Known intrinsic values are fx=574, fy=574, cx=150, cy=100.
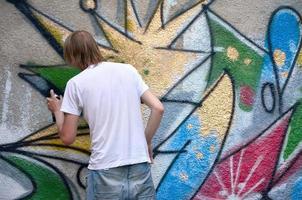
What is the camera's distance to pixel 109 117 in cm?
319

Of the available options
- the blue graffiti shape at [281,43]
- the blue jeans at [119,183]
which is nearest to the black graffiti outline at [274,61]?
the blue graffiti shape at [281,43]

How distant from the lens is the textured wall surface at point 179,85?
394cm

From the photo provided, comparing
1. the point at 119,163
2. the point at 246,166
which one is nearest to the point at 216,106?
the point at 246,166

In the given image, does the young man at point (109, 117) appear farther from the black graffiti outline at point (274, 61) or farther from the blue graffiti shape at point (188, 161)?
the black graffiti outline at point (274, 61)

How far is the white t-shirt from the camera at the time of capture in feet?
10.5

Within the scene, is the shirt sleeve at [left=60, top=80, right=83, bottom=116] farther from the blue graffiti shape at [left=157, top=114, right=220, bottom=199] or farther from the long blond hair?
the blue graffiti shape at [left=157, top=114, right=220, bottom=199]

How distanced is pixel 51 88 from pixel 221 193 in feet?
4.61

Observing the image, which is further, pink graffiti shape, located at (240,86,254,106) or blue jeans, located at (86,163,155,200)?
pink graffiti shape, located at (240,86,254,106)

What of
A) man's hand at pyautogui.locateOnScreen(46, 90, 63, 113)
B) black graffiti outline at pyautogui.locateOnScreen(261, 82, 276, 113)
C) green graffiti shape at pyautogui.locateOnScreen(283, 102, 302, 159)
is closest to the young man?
man's hand at pyautogui.locateOnScreen(46, 90, 63, 113)

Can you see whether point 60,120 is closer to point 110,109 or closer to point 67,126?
point 67,126

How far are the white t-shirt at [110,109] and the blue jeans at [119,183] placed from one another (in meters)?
0.05

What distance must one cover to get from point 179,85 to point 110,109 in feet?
3.02

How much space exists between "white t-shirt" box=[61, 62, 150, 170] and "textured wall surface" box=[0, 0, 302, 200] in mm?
729

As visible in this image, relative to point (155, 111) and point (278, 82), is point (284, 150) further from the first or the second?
point (155, 111)
